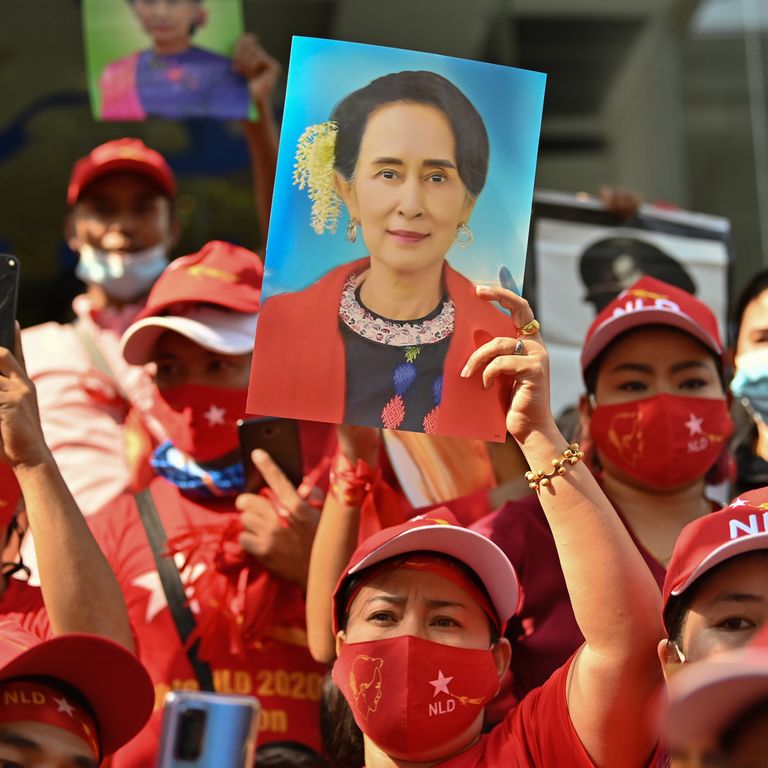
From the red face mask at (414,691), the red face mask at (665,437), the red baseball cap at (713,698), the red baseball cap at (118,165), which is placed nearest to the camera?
the red baseball cap at (713,698)

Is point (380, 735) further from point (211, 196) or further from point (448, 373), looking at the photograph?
point (211, 196)

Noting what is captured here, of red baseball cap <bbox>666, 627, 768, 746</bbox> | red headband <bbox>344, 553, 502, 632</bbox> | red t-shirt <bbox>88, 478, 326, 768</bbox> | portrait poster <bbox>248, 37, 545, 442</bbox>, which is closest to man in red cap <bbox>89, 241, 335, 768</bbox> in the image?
red t-shirt <bbox>88, 478, 326, 768</bbox>

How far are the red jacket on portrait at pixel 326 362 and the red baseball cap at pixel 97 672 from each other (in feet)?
1.89

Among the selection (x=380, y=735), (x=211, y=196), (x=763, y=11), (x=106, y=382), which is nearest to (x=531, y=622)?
(x=380, y=735)

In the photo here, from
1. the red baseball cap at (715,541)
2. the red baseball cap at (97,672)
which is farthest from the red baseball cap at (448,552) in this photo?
the red baseball cap at (97,672)

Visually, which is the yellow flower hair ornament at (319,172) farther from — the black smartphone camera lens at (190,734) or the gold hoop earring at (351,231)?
the black smartphone camera lens at (190,734)

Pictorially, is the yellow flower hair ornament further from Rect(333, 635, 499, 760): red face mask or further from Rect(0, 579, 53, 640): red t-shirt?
Rect(0, 579, 53, 640): red t-shirt

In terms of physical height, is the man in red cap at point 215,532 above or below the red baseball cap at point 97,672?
above

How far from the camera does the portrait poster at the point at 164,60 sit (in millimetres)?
4727

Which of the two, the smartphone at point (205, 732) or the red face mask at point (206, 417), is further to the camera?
the red face mask at point (206, 417)

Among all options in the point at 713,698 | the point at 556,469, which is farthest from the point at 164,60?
the point at 713,698

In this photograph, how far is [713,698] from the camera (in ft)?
4.95

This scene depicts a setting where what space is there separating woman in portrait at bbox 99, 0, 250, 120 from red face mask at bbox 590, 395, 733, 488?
196 cm

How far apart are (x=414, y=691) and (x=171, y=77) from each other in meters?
2.80
